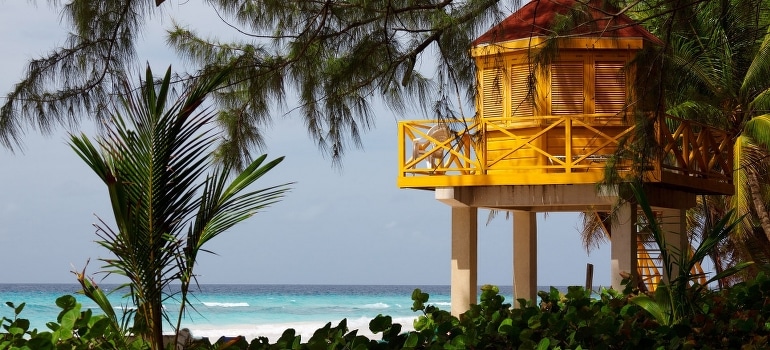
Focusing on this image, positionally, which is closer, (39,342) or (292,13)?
(39,342)

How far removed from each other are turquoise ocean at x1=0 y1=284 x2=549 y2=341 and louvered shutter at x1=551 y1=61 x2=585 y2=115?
936 inches

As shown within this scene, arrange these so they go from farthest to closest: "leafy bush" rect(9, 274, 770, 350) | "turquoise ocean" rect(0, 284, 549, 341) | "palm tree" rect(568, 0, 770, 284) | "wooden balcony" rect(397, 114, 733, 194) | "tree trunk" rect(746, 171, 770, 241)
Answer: "turquoise ocean" rect(0, 284, 549, 341) < "tree trunk" rect(746, 171, 770, 241) < "palm tree" rect(568, 0, 770, 284) < "wooden balcony" rect(397, 114, 733, 194) < "leafy bush" rect(9, 274, 770, 350)

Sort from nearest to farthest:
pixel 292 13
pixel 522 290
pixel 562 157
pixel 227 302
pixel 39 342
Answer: pixel 39 342 → pixel 292 13 → pixel 562 157 → pixel 522 290 → pixel 227 302

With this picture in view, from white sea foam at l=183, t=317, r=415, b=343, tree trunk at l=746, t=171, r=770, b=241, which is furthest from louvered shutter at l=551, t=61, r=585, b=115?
white sea foam at l=183, t=317, r=415, b=343

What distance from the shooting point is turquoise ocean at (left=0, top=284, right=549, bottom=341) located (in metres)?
41.8

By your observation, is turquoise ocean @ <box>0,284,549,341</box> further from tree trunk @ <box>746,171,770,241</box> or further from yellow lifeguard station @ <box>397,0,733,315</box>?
yellow lifeguard station @ <box>397,0,733,315</box>

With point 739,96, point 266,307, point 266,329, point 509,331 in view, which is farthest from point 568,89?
point 266,307

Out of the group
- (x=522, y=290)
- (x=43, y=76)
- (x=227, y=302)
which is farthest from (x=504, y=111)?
(x=227, y=302)

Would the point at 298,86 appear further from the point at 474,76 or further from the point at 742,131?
the point at 742,131

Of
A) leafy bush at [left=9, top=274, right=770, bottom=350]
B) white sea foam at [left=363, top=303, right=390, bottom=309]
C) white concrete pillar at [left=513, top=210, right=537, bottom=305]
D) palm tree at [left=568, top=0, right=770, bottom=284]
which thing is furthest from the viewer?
white sea foam at [left=363, top=303, right=390, bottom=309]

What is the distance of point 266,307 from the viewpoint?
5338 cm

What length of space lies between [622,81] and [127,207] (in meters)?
9.44

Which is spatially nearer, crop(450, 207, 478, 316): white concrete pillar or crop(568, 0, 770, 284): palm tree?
crop(450, 207, 478, 316): white concrete pillar

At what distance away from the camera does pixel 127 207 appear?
4.54 meters
